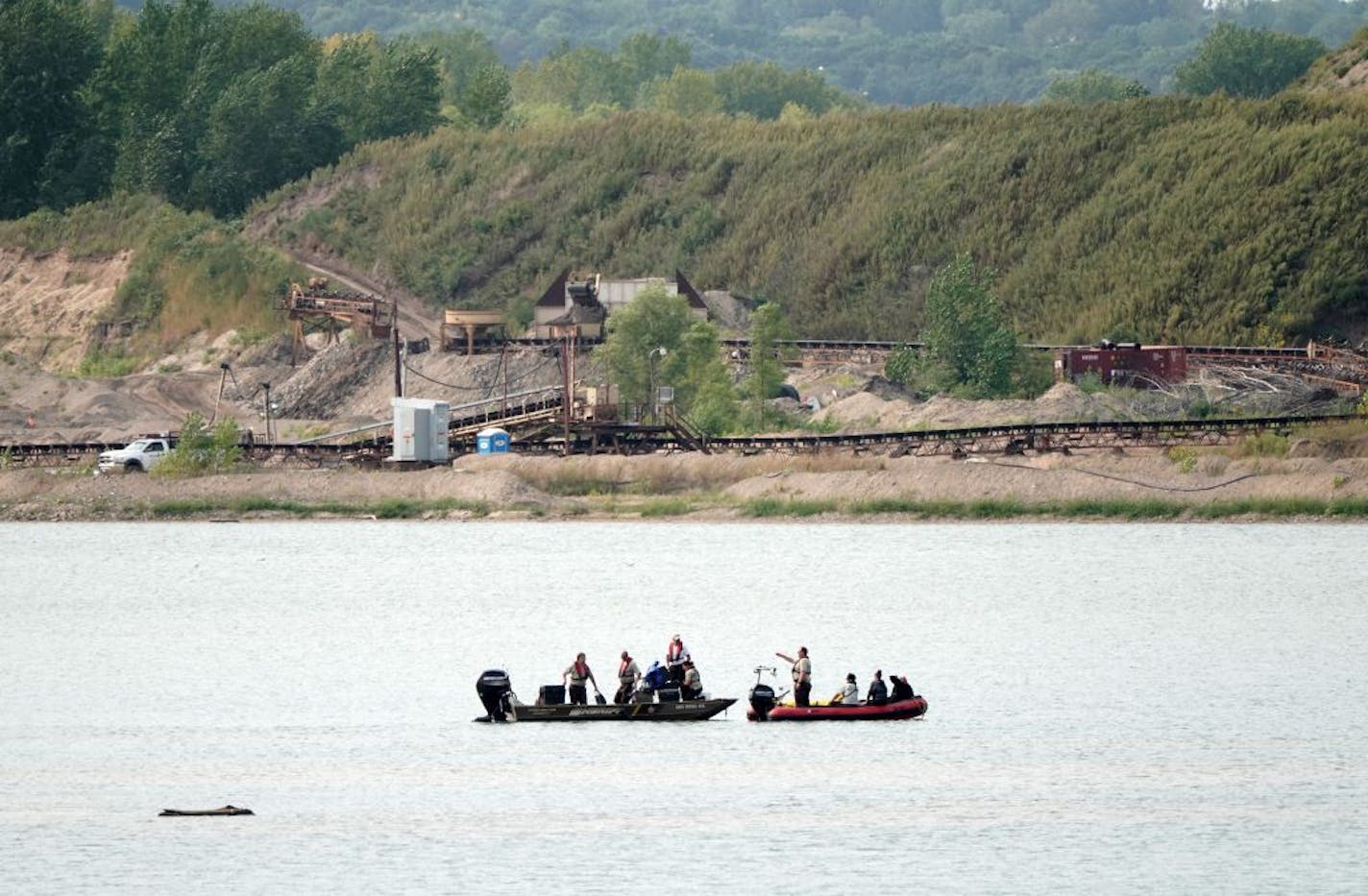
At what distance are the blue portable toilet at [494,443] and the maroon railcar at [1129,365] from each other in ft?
87.6

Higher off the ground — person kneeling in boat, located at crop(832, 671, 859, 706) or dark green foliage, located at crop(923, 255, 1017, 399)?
dark green foliage, located at crop(923, 255, 1017, 399)

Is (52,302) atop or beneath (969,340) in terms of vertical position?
atop

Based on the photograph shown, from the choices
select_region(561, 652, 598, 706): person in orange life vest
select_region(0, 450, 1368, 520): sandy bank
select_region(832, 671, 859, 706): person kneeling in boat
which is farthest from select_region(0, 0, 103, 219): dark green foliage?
select_region(832, 671, 859, 706): person kneeling in boat

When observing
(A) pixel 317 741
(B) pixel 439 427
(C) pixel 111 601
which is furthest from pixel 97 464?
(A) pixel 317 741

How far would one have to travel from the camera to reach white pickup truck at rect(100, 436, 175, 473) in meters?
110

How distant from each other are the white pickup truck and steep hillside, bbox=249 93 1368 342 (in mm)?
46576

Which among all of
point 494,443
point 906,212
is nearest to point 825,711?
point 494,443

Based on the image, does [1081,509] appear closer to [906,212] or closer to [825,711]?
[825,711]

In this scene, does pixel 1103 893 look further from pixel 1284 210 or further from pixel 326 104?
pixel 326 104

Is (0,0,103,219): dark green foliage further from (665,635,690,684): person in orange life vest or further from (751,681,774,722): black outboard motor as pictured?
(751,681,774,722): black outboard motor

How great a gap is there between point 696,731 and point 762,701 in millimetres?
1531

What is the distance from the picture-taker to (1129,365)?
399ft

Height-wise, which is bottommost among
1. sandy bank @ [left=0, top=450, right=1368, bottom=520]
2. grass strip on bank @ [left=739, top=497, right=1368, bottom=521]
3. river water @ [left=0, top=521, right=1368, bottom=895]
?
river water @ [left=0, top=521, right=1368, bottom=895]

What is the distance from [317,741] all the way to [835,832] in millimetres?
13462
